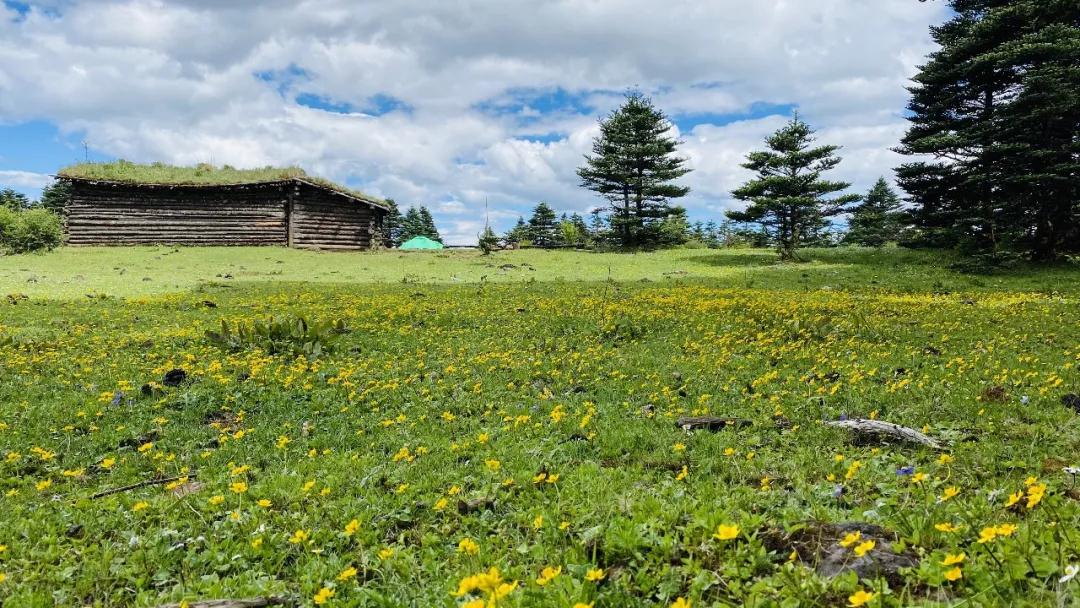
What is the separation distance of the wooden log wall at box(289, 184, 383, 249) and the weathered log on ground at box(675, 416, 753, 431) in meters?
37.7

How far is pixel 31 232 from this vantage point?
3416 centimetres

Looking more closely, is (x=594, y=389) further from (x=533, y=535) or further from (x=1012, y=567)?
(x=1012, y=567)

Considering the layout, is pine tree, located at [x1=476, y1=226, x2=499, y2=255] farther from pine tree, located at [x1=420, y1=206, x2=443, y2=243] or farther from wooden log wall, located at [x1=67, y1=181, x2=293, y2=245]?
pine tree, located at [x1=420, y1=206, x2=443, y2=243]

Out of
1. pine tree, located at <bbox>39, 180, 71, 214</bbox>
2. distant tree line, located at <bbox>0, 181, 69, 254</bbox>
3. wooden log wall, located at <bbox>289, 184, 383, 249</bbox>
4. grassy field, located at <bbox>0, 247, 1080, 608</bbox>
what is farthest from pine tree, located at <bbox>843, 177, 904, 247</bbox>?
pine tree, located at <bbox>39, 180, 71, 214</bbox>

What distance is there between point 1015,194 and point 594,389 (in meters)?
28.7

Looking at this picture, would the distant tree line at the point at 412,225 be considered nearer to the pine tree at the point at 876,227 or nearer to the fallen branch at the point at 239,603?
the pine tree at the point at 876,227

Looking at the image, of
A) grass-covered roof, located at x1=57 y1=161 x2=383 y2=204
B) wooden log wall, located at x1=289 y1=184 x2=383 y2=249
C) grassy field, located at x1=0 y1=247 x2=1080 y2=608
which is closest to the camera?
grassy field, located at x1=0 y1=247 x2=1080 y2=608

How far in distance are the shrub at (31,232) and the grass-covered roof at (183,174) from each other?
3.47 meters

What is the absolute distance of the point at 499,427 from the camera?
6.07 metres

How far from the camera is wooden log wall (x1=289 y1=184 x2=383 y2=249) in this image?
39.5 metres

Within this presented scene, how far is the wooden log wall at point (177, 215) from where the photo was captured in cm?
3794

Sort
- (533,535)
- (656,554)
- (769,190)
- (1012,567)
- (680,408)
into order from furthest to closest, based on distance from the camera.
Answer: (769,190)
(680,408)
(533,535)
(656,554)
(1012,567)

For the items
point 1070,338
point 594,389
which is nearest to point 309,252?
point 594,389

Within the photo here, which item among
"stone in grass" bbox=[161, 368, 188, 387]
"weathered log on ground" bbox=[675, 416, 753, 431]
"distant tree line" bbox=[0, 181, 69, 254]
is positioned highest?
"distant tree line" bbox=[0, 181, 69, 254]
